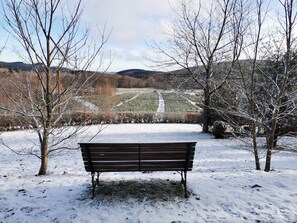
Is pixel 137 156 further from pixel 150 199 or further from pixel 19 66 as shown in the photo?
pixel 19 66

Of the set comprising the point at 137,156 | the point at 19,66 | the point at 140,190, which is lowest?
the point at 140,190

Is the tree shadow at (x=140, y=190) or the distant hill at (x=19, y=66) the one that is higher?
the distant hill at (x=19, y=66)

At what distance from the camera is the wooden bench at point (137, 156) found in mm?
4074

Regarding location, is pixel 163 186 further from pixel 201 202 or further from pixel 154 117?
pixel 154 117

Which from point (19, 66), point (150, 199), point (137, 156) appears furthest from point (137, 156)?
point (19, 66)

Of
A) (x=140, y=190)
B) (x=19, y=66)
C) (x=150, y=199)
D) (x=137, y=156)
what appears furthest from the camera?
(x=19, y=66)

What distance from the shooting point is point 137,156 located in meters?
4.20

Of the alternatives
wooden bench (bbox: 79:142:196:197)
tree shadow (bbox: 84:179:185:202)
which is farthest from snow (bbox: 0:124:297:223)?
wooden bench (bbox: 79:142:196:197)

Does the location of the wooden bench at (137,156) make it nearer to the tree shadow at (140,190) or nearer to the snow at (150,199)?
the tree shadow at (140,190)

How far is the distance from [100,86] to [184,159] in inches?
1153

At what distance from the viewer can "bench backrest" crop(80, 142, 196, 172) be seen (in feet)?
13.4

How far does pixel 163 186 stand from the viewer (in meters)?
4.50

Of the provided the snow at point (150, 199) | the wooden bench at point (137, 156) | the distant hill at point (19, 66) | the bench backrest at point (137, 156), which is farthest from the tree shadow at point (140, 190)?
the distant hill at point (19, 66)

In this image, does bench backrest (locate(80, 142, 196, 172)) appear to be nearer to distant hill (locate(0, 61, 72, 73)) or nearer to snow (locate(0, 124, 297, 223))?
snow (locate(0, 124, 297, 223))
